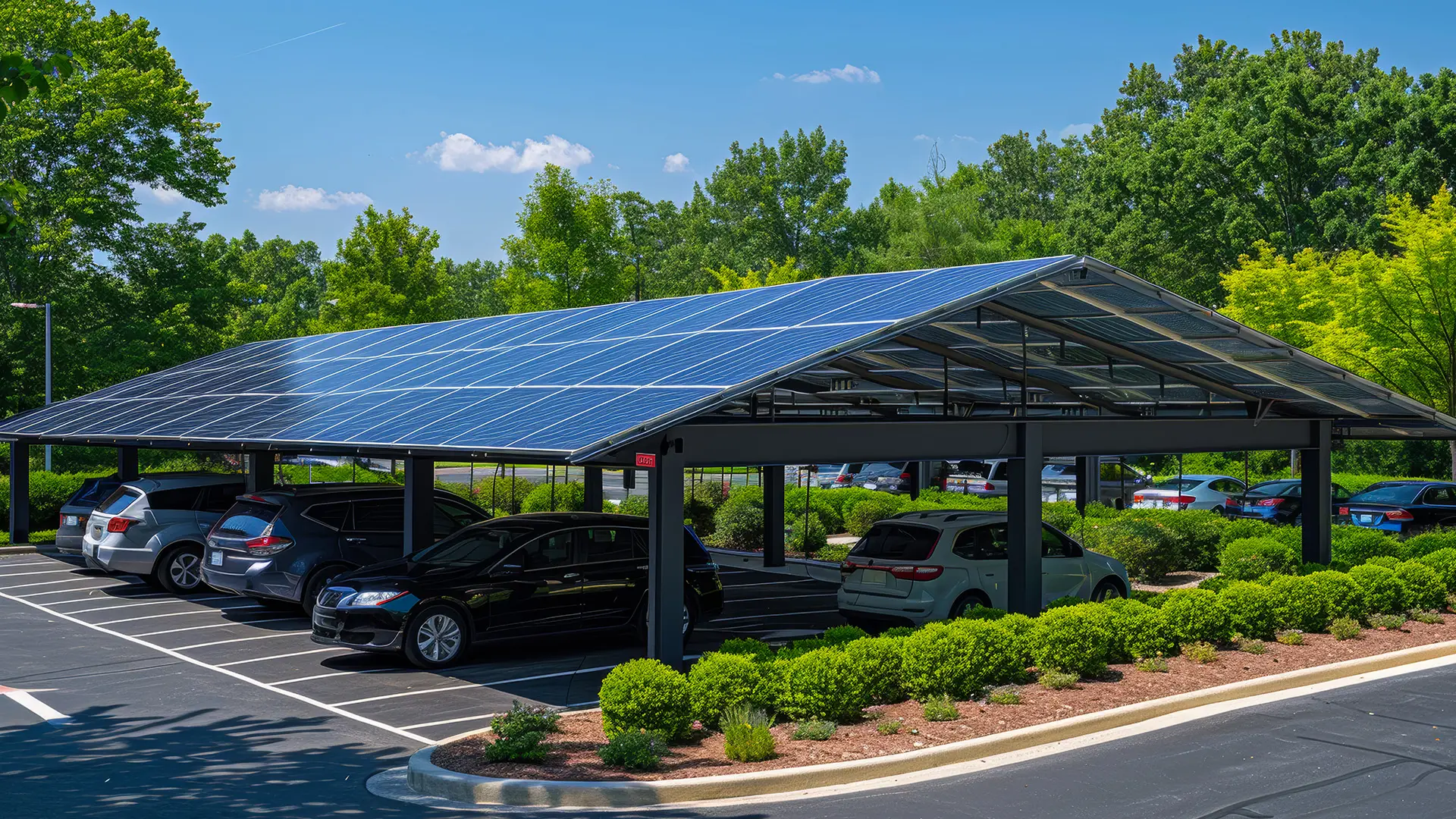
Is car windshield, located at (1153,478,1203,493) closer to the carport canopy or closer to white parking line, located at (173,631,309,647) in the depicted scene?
the carport canopy

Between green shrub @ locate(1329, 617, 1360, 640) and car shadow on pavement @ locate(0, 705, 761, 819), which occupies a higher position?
green shrub @ locate(1329, 617, 1360, 640)

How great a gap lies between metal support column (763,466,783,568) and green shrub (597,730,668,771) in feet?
48.7

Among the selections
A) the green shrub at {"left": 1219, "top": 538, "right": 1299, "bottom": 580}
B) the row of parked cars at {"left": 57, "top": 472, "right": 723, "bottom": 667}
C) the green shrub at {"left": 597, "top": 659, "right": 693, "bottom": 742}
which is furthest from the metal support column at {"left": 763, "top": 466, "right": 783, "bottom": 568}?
the green shrub at {"left": 597, "top": 659, "right": 693, "bottom": 742}

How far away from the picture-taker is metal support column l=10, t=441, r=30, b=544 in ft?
85.6

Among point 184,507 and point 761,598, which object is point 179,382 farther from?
point 761,598

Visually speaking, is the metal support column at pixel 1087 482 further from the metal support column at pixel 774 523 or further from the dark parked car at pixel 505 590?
the dark parked car at pixel 505 590

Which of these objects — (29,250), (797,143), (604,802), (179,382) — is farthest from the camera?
(797,143)

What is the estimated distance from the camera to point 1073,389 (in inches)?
722

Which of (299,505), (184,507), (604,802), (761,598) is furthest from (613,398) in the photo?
(184,507)

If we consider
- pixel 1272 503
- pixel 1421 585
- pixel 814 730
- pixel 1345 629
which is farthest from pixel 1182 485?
pixel 814 730

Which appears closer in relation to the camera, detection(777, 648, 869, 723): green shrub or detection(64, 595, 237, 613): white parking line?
detection(777, 648, 869, 723): green shrub

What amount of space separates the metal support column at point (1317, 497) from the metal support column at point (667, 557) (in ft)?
36.3

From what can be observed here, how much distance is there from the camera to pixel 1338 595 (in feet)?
49.5

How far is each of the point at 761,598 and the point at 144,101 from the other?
110ft
